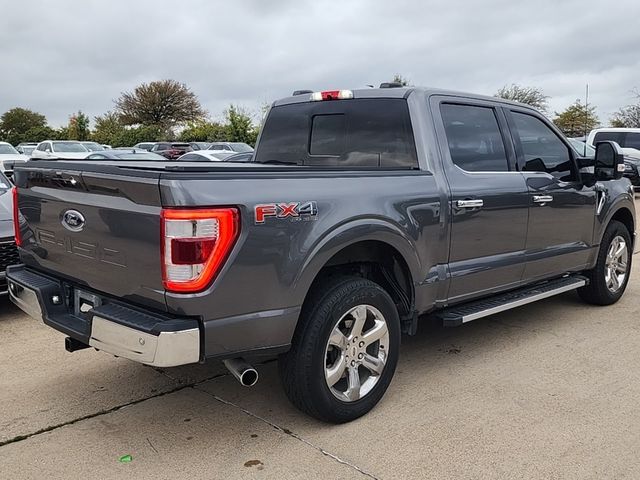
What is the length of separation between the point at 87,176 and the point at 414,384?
2395mm

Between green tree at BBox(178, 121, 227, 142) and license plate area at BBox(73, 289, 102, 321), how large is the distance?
3768 cm

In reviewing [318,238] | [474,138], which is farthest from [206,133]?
[318,238]

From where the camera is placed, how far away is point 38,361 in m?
4.43

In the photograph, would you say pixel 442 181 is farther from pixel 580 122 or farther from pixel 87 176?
pixel 580 122

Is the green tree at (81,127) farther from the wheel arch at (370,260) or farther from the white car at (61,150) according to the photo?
the wheel arch at (370,260)

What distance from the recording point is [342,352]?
11.1ft

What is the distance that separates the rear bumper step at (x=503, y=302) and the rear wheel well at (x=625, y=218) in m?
0.85

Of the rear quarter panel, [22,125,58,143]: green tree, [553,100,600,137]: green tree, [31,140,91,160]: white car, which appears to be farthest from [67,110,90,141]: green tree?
the rear quarter panel

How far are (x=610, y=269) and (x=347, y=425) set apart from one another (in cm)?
Answer: 364

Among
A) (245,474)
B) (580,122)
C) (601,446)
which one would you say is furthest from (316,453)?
(580,122)

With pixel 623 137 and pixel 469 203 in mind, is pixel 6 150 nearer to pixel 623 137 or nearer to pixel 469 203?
pixel 623 137

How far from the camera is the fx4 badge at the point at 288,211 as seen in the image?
2.89 metres

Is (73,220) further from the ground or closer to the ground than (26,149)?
closer to the ground

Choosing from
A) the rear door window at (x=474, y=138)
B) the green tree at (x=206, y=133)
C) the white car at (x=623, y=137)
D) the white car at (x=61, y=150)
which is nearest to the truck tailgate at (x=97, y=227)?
the rear door window at (x=474, y=138)
